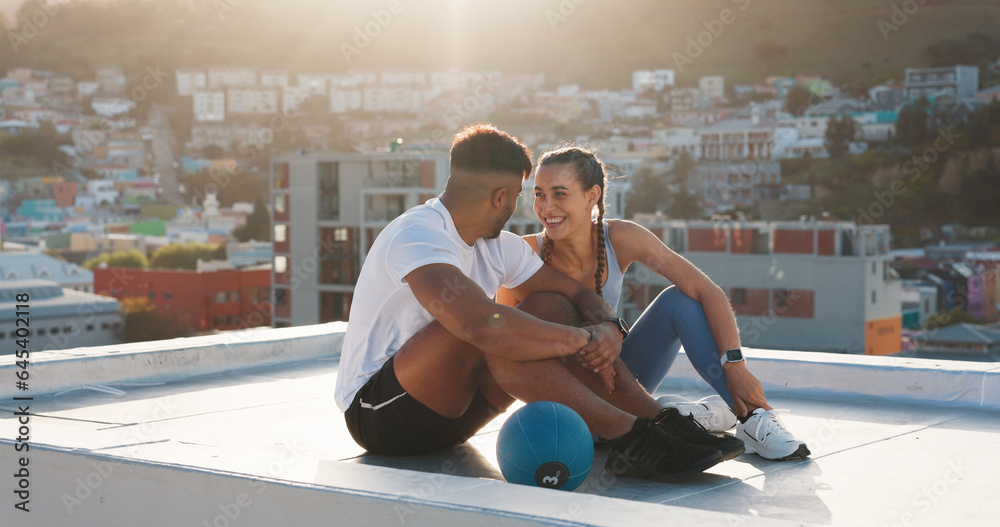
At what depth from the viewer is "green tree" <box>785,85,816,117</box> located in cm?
8839

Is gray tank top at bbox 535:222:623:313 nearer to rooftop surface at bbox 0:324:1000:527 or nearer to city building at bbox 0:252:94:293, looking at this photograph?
rooftop surface at bbox 0:324:1000:527

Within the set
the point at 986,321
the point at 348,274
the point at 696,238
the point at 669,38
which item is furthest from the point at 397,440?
the point at 669,38

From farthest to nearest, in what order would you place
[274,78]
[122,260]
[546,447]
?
[274,78], [122,260], [546,447]

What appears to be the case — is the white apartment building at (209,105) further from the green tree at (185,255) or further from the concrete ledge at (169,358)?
the concrete ledge at (169,358)

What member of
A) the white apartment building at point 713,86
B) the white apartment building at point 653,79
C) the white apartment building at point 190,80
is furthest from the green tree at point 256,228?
the white apartment building at point 653,79

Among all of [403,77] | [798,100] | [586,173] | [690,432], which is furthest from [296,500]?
[403,77]

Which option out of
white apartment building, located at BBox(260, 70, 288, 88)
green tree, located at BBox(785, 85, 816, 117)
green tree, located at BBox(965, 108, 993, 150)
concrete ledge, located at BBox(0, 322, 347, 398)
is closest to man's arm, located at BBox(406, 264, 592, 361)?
concrete ledge, located at BBox(0, 322, 347, 398)

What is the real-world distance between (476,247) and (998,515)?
1304mm

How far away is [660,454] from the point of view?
83.5 inches

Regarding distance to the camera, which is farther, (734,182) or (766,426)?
(734,182)

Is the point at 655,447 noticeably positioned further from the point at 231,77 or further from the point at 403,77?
the point at 231,77

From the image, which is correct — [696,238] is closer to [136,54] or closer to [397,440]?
[397,440]

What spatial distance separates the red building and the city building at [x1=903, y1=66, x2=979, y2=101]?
62967 millimetres

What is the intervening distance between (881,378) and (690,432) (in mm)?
1664
